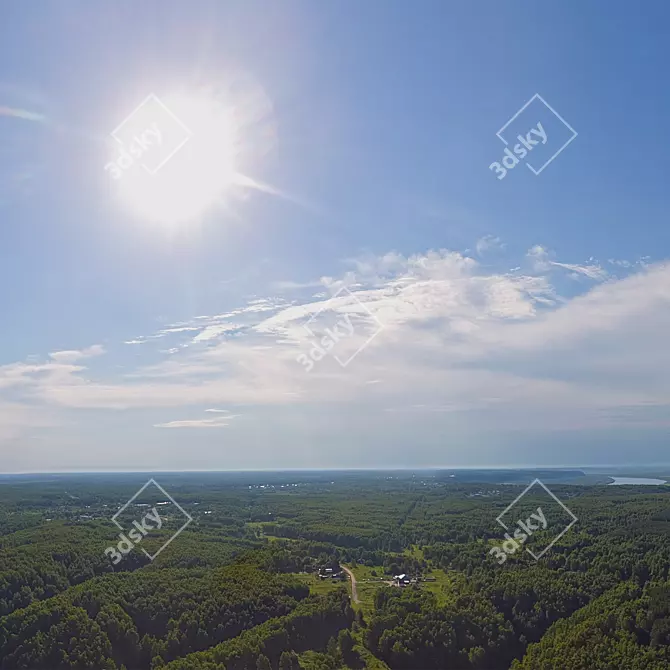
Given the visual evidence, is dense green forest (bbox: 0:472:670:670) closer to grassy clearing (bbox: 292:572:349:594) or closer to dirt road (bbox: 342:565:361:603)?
grassy clearing (bbox: 292:572:349:594)

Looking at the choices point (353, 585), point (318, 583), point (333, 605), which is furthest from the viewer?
point (353, 585)

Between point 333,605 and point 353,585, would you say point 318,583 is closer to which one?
point 353,585

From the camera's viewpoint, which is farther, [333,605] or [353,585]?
[353,585]

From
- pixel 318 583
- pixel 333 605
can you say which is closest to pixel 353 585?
pixel 318 583

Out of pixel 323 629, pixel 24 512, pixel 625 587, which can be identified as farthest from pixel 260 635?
pixel 24 512

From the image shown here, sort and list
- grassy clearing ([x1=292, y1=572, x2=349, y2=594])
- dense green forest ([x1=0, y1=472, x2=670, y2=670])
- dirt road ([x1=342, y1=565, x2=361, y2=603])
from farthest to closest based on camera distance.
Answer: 1. grassy clearing ([x1=292, y1=572, x2=349, y2=594])
2. dirt road ([x1=342, y1=565, x2=361, y2=603])
3. dense green forest ([x1=0, y1=472, x2=670, y2=670])

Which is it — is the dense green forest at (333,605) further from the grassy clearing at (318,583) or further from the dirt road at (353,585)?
the dirt road at (353,585)

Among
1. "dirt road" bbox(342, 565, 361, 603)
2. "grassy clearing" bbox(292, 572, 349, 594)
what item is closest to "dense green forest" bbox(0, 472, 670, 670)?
"grassy clearing" bbox(292, 572, 349, 594)

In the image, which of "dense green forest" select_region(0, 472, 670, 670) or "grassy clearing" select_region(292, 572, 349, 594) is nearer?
"dense green forest" select_region(0, 472, 670, 670)

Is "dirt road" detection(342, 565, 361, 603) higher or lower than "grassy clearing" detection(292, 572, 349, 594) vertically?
lower
